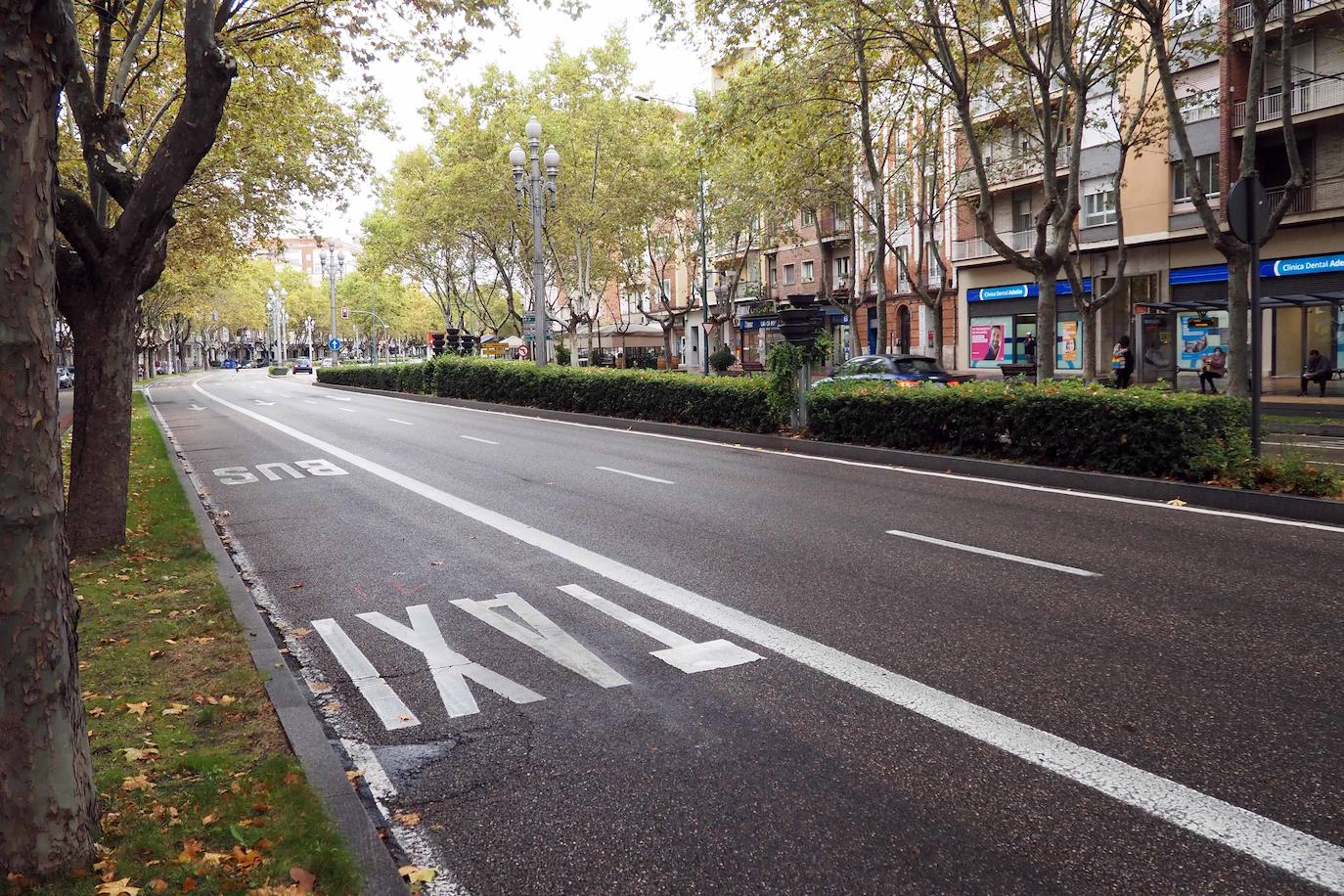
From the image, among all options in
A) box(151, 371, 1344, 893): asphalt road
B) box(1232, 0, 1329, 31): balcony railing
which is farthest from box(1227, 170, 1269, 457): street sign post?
box(1232, 0, 1329, 31): balcony railing

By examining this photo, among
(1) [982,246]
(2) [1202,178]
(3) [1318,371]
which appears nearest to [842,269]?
(1) [982,246]

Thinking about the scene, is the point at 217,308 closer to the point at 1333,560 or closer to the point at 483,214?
Answer: the point at 483,214

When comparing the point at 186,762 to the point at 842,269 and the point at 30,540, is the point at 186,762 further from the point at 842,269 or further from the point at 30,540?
the point at 842,269

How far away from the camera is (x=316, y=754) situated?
13.5 feet

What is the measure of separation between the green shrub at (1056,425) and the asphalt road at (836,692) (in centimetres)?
107

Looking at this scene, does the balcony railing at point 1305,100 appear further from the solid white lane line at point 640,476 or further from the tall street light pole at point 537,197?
the solid white lane line at point 640,476

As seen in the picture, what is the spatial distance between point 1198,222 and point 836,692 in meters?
29.6

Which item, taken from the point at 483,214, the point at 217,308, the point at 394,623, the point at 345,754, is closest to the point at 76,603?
the point at 345,754

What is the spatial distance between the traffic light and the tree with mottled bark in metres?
13.9

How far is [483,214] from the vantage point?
4256 cm

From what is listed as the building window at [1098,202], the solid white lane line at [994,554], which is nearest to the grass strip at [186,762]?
the solid white lane line at [994,554]

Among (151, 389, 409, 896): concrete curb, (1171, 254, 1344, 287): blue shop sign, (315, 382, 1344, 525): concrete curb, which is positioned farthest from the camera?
(1171, 254, 1344, 287): blue shop sign

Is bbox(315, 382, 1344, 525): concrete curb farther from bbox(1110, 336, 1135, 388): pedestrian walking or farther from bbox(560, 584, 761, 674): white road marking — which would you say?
bbox(1110, 336, 1135, 388): pedestrian walking

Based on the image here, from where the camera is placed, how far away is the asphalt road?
326 centimetres
